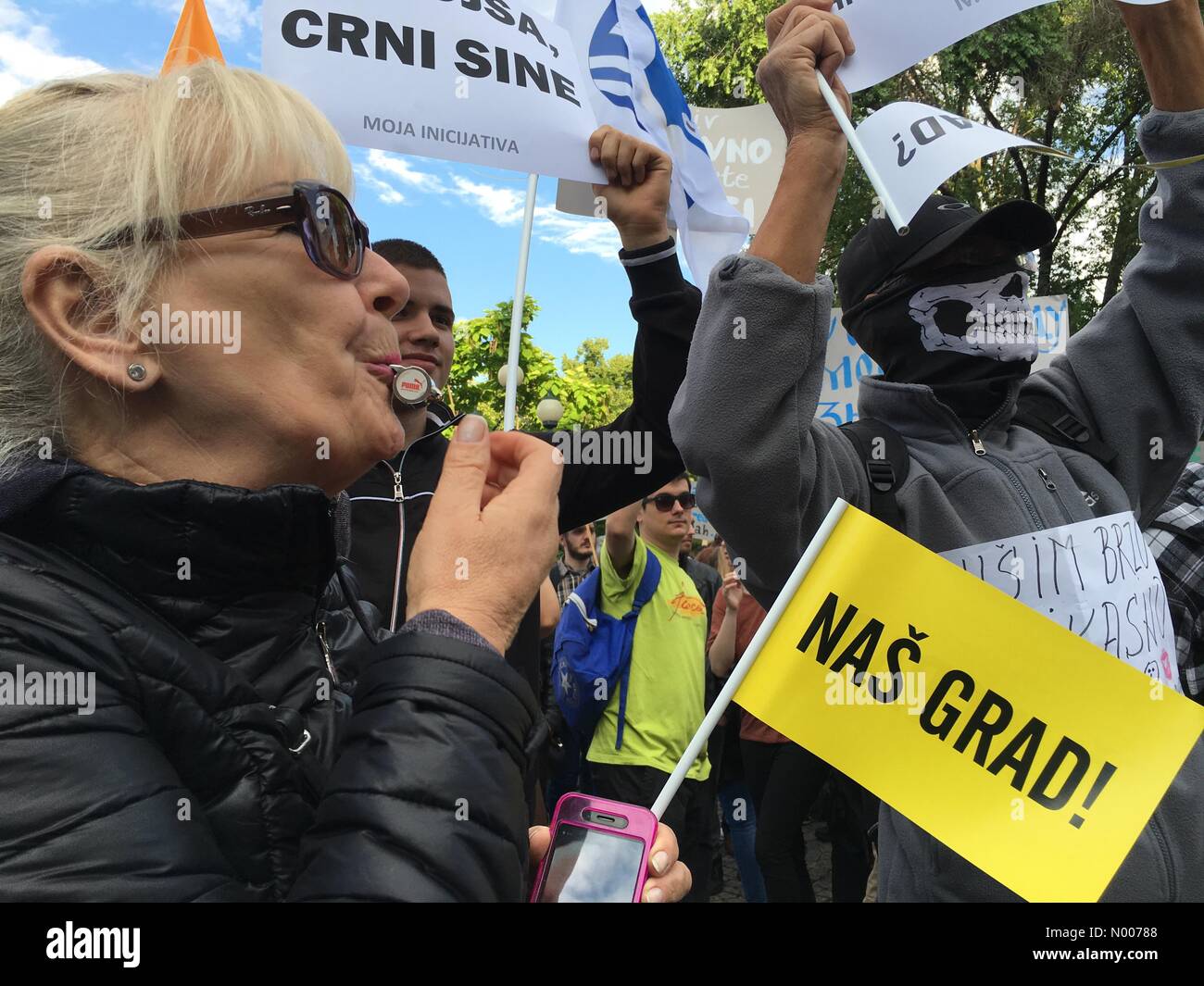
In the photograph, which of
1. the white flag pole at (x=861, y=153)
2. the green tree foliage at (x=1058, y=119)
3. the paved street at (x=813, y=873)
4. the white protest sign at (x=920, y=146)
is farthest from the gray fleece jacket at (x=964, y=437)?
the green tree foliage at (x=1058, y=119)

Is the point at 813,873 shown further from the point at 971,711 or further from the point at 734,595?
the point at 971,711

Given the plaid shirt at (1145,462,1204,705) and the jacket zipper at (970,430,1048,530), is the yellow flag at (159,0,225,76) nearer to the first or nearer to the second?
the jacket zipper at (970,430,1048,530)

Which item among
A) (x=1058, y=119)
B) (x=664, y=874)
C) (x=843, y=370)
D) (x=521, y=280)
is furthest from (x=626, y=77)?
(x=1058, y=119)

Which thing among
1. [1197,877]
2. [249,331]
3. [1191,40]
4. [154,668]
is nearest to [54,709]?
[154,668]

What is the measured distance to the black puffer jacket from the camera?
2.79ft

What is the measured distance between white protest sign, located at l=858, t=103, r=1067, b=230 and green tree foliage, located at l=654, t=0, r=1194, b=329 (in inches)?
384

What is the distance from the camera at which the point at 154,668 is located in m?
0.97

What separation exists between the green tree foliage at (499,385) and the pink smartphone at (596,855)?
5.52 metres

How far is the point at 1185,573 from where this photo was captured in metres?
2.78

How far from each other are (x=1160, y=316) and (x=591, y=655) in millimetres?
3105

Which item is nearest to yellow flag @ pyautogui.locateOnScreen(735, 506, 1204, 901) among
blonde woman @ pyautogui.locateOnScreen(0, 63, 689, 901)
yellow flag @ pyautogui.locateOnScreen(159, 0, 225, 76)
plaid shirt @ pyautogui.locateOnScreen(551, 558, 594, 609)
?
blonde woman @ pyautogui.locateOnScreen(0, 63, 689, 901)

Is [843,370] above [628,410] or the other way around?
above
